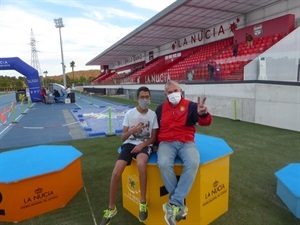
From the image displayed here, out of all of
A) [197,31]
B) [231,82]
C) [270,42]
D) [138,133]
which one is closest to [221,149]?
[138,133]

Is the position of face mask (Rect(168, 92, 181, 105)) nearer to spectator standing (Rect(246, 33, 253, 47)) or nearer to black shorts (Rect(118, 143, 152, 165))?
black shorts (Rect(118, 143, 152, 165))

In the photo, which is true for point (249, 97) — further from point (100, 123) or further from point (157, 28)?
point (157, 28)

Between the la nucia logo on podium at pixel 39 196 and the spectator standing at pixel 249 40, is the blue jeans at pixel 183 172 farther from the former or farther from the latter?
the spectator standing at pixel 249 40

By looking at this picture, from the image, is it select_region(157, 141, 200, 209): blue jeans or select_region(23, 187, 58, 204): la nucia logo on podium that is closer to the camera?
select_region(157, 141, 200, 209): blue jeans

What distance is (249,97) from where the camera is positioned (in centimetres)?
1036

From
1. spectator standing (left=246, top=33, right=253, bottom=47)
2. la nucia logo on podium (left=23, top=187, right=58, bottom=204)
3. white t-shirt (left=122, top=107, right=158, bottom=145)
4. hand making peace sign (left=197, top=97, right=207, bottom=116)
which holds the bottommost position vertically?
la nucia logo on podium (left=23, top=187, right=58, bottom=204)

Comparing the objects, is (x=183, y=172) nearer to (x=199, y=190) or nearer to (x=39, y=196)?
(x=199, y=190)

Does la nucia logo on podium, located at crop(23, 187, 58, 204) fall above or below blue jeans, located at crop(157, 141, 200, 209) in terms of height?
below

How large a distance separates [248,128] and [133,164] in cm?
693

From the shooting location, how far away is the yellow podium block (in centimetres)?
318

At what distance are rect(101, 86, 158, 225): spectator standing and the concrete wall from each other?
6943 mm

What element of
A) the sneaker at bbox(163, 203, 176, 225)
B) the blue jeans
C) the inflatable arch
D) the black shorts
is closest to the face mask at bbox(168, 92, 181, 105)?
the blue jeans

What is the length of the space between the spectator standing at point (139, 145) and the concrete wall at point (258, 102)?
6943 mm

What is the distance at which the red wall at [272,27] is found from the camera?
13961 millimetres
